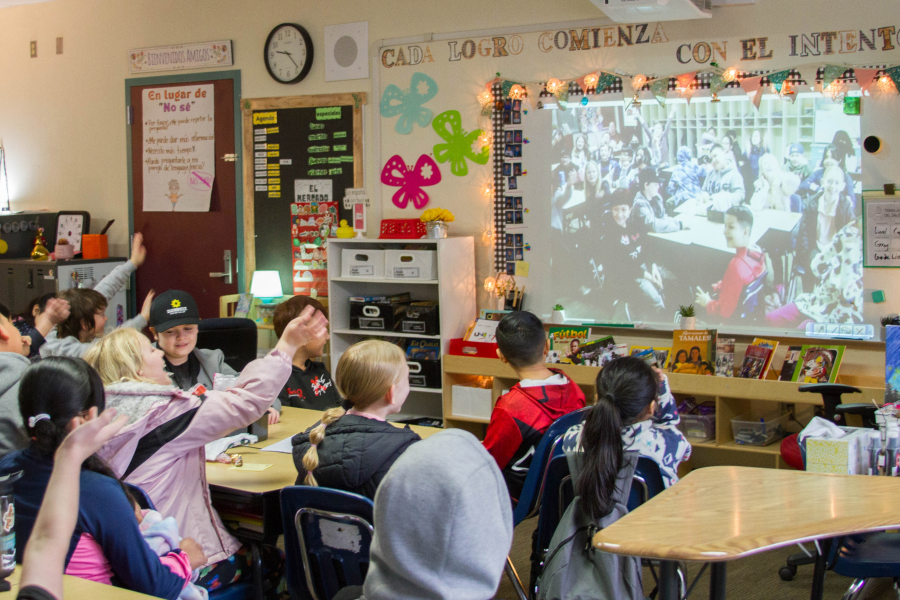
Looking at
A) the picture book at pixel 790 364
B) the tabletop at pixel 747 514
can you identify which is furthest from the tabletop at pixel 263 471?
the picture book at pixel 790 364

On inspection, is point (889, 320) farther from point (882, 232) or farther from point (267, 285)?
point (267, 285)

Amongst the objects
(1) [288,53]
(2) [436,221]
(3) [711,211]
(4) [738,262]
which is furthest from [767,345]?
(1) [288,53]

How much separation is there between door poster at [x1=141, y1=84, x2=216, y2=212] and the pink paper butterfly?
146cm

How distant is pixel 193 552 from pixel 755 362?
9.97 ft

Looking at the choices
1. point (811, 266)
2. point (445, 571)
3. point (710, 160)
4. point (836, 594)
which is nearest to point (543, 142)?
point (710, 160)

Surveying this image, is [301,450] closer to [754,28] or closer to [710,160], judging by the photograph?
[710,160]

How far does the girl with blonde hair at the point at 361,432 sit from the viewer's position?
2.11m

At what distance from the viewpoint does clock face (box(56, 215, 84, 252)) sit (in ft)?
20.5

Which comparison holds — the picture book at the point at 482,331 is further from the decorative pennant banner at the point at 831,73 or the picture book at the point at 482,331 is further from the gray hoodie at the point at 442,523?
the gray hoodie at the point at 442,523

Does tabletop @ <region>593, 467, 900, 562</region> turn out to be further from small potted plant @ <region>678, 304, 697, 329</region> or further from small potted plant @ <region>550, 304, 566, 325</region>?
small potted plant @ <region>550, 304, 566, 325</region>

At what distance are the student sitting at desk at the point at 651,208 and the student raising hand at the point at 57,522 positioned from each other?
380cm

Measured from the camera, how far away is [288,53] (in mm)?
5523

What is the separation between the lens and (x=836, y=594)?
318 centimetres

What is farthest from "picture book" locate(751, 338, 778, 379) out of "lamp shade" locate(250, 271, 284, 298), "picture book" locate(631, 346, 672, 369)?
"lamp shade" locate(250, 271, 284, 298)
